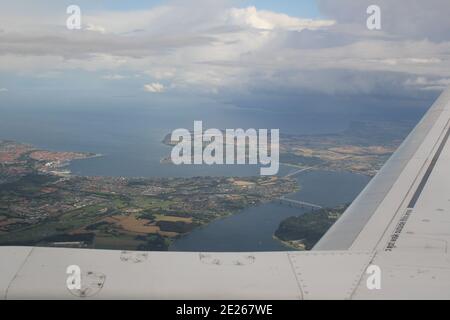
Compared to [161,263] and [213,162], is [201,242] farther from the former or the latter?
[213,162]

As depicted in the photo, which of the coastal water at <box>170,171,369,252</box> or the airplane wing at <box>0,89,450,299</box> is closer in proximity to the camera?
the airplane wing at <box>0,89,450,299</box>

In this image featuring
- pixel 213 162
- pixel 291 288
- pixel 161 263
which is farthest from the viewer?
pixel 213 162

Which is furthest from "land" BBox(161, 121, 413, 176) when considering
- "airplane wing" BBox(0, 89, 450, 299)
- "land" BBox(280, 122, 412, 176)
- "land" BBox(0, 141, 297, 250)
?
"airplane wing" BBox(0, 89, 450, 299)

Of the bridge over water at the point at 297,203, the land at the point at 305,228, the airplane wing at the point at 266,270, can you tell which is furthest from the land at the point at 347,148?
the airplane wing at the point at 266,270

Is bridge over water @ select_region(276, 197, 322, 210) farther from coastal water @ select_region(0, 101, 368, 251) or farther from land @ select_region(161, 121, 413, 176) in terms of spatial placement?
land @ select_region(161, 121, 413, 176)
